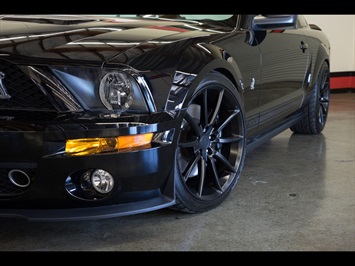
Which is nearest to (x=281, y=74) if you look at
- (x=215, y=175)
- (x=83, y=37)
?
(x=215, y=175)

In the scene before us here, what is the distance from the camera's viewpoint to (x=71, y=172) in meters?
1.72

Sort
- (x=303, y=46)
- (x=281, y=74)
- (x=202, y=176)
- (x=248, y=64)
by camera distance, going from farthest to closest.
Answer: (x=303, y=46)
(x=281, y=74)
(x=248, y=64)
(x=202, y=176)

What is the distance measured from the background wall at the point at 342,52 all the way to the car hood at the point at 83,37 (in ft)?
21.4

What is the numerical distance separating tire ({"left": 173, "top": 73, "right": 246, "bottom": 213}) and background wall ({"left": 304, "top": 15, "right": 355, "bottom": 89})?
632 cm

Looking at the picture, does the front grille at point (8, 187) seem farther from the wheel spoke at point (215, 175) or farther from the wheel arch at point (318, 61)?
the wheel arch at point (318, 61)

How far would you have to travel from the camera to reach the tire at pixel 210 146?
215 cm

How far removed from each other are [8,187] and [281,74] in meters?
1.97

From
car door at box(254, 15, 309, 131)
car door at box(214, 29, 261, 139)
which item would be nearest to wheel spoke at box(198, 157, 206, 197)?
car door at box(214, 29, 261, 139)

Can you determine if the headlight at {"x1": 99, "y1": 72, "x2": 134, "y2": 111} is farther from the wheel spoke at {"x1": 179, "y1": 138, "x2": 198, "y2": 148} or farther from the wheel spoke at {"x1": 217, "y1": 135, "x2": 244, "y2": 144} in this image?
the wheel spoke at {"x1": 217, "y1": 135, "x2": 244, "y2": 144}

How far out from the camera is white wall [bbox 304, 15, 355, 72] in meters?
8.14

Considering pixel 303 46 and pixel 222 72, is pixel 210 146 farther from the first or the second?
pixel 303 46

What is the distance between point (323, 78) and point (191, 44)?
2.66 meters

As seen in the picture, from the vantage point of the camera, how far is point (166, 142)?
1.88m
